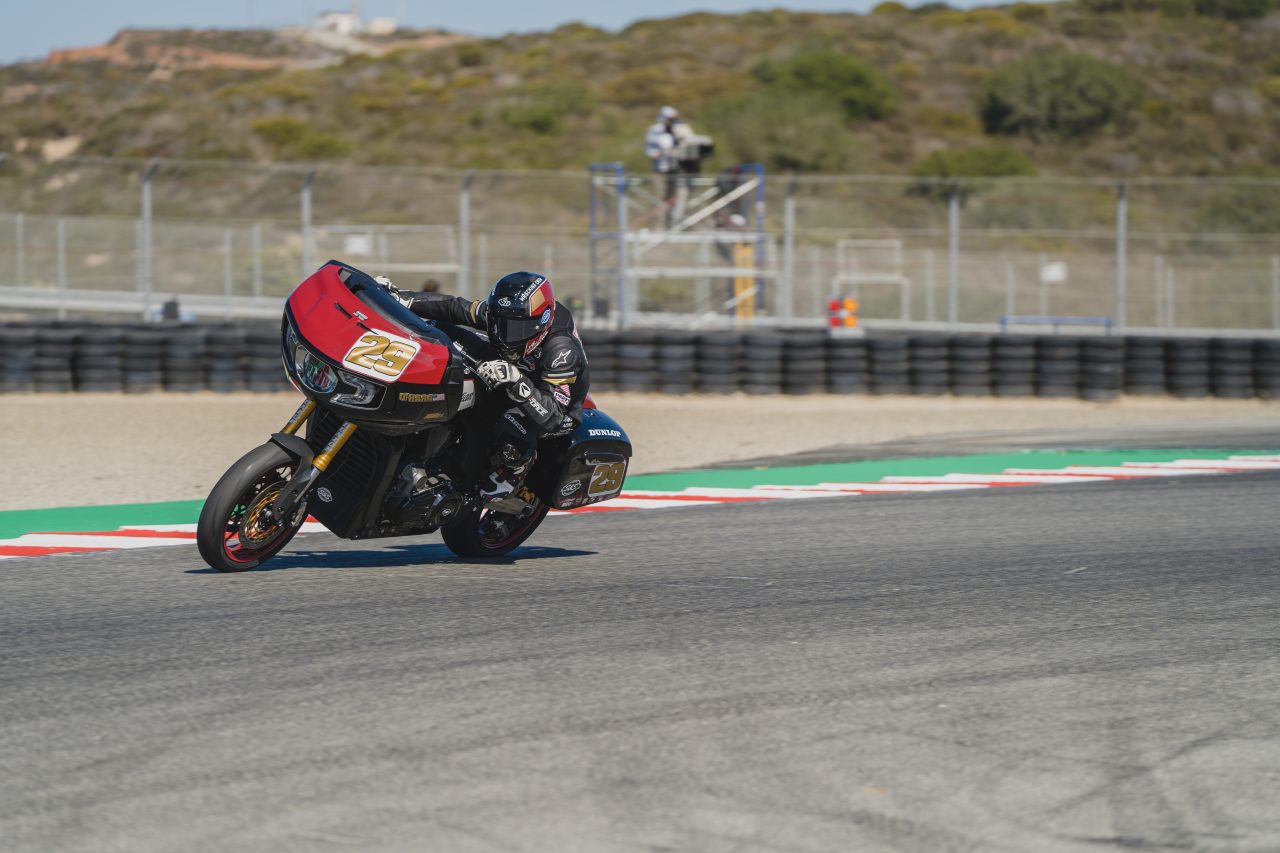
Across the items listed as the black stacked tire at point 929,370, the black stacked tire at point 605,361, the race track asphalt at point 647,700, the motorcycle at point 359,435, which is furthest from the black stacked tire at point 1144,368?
the motorcycle at point 359,435

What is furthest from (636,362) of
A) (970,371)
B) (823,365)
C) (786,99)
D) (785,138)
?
(786,99)

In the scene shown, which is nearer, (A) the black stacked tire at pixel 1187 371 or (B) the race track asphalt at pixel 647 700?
(B) the race track asphalt at pixel 647 700

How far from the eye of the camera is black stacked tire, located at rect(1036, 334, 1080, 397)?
18234 millimetres

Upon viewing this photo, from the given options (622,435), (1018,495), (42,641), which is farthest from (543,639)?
(1018,495)

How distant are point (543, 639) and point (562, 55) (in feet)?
207

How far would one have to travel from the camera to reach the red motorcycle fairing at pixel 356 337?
21.4 feet

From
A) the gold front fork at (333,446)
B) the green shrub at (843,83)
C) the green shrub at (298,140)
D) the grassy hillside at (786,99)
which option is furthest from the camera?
the green shrub at (843,83)

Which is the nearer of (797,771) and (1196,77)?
(797,771)

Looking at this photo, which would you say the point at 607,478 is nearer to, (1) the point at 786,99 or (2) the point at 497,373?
(2) the point at 497,373

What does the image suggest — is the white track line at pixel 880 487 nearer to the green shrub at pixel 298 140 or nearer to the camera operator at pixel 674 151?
the camera operator at pixel 674 151

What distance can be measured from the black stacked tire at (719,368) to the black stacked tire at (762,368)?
0.09 meters

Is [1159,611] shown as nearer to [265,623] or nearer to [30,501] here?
[265,623]

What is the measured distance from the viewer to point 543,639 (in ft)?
18.5

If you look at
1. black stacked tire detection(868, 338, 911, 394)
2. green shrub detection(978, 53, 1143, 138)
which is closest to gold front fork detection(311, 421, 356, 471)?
black stacked tire detection(868, 338, 911, 394)
